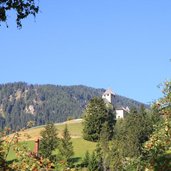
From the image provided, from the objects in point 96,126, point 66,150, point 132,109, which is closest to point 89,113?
point 96,126

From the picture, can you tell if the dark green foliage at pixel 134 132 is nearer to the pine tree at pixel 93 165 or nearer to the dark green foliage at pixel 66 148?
the pine tree at pixel 93 165

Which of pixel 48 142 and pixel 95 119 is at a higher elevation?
pixel 95 119

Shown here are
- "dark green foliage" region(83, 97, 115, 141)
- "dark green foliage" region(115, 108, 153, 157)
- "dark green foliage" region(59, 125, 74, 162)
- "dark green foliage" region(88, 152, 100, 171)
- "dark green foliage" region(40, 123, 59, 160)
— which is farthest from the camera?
"dark green foliage" region(83, 97, 115, 141)

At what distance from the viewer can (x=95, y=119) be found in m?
140

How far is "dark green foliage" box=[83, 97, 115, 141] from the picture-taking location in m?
138

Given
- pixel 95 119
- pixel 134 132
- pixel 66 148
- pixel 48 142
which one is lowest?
pixel 66 148

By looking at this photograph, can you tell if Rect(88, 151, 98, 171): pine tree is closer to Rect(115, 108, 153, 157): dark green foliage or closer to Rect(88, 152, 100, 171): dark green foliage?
Rect(88, 152, 100, 171): dark green foliage

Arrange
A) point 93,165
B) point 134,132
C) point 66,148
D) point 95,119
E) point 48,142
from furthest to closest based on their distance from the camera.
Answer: point 95,119
point 134,132
point 66,148
point 48,142
point 93,165

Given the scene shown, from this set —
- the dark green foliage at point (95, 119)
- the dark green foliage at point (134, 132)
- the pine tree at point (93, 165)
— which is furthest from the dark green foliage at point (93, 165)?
the dark green foliage at point (95, 119)

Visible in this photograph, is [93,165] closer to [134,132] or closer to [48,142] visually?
[48,142]

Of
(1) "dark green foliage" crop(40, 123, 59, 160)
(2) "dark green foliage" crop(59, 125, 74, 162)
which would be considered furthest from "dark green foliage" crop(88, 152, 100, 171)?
(1) "dark green foliage" crop(40, 123, 59, 160)

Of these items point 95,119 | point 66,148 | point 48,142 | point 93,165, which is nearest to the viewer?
point 93,165

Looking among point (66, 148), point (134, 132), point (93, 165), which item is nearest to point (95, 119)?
point (134, 132)

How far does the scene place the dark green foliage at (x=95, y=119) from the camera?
138 metres
